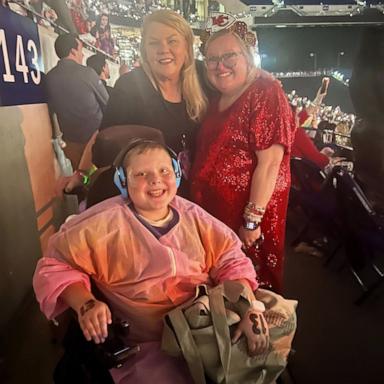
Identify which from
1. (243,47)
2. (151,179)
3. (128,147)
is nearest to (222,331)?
(151,179)

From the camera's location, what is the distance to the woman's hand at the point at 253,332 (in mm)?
1229

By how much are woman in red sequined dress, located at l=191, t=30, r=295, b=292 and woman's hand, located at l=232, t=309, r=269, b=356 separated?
237 millimetres

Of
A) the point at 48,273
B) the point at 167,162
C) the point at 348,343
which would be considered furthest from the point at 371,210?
the point at 48,273

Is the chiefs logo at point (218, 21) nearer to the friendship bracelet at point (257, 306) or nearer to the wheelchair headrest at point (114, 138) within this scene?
the wheelchair headrest at point (114, 138)

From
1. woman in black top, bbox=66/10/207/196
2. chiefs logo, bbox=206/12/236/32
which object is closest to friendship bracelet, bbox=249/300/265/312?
woman in black top, bbox=66/10/207/196

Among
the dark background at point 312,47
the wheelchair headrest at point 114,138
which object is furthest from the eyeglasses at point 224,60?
the wheelchair headrest at point 114,138

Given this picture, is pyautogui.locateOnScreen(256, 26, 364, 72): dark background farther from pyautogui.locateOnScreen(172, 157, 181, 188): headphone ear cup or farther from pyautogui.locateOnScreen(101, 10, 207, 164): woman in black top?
pyautogui.locateOnScreen(172, 157, 181, 188): headphone ear cup

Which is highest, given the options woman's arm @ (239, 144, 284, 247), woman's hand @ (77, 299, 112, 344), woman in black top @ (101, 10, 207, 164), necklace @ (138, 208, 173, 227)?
woman in black top @ (101, 10, 207, 164)

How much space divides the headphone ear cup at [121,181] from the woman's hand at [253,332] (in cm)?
48

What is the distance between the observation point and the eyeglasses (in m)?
1.24

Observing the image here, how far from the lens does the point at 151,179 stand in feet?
3.95

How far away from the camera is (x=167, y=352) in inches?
47.3

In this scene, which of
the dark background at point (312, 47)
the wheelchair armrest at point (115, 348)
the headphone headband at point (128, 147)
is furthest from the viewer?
the dark background at point (312, 47)

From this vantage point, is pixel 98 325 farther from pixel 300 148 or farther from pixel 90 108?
pixel 300 148
